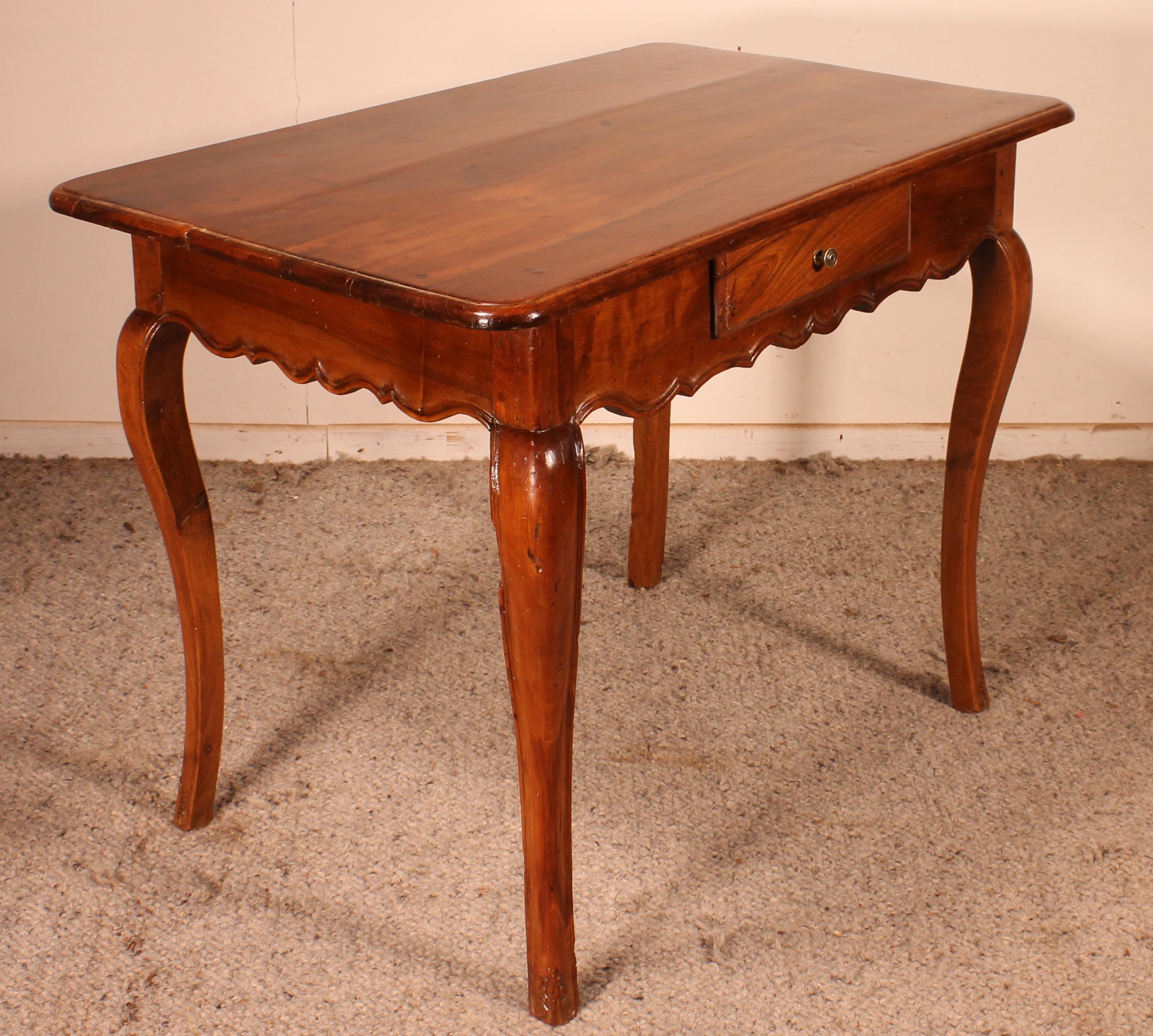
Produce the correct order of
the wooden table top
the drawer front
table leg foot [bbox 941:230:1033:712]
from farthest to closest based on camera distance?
table leg foot [bbox 941:230:1033:712] → the drawer front → the wooden table top

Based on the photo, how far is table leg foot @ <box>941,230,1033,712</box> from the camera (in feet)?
5.23

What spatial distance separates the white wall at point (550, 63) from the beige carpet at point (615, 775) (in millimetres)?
235

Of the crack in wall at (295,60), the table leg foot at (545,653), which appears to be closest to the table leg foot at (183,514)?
the table leg foot at (545,653)

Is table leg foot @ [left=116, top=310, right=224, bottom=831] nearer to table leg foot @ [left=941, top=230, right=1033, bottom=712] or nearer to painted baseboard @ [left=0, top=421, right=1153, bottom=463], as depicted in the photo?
table leg foot @ [left=941, top=230, right=1033, bottom=712]

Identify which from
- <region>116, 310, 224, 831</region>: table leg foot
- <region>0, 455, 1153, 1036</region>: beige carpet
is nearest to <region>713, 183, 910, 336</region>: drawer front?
<region>116, 310, 224, 831</region>: table leg foot

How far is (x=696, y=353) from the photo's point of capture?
125 centimetres

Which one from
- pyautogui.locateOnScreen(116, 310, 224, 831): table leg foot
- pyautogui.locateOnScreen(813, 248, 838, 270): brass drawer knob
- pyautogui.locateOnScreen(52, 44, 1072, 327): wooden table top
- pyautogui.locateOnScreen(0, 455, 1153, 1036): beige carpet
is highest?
pyautogui.locateOnScreen(52, 44, 1072, 327): wooden table top

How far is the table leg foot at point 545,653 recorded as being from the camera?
1118mm

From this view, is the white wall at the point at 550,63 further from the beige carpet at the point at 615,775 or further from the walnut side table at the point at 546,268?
the walnut side table at the point at 546,268

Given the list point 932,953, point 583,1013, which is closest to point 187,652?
point 583,1013

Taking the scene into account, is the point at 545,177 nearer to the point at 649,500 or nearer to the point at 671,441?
the point at 649,500

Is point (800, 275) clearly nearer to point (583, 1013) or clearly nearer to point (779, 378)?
point (583, 1013)

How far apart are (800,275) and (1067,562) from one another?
1115 millimetres

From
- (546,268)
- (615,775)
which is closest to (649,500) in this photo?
(615,775)
